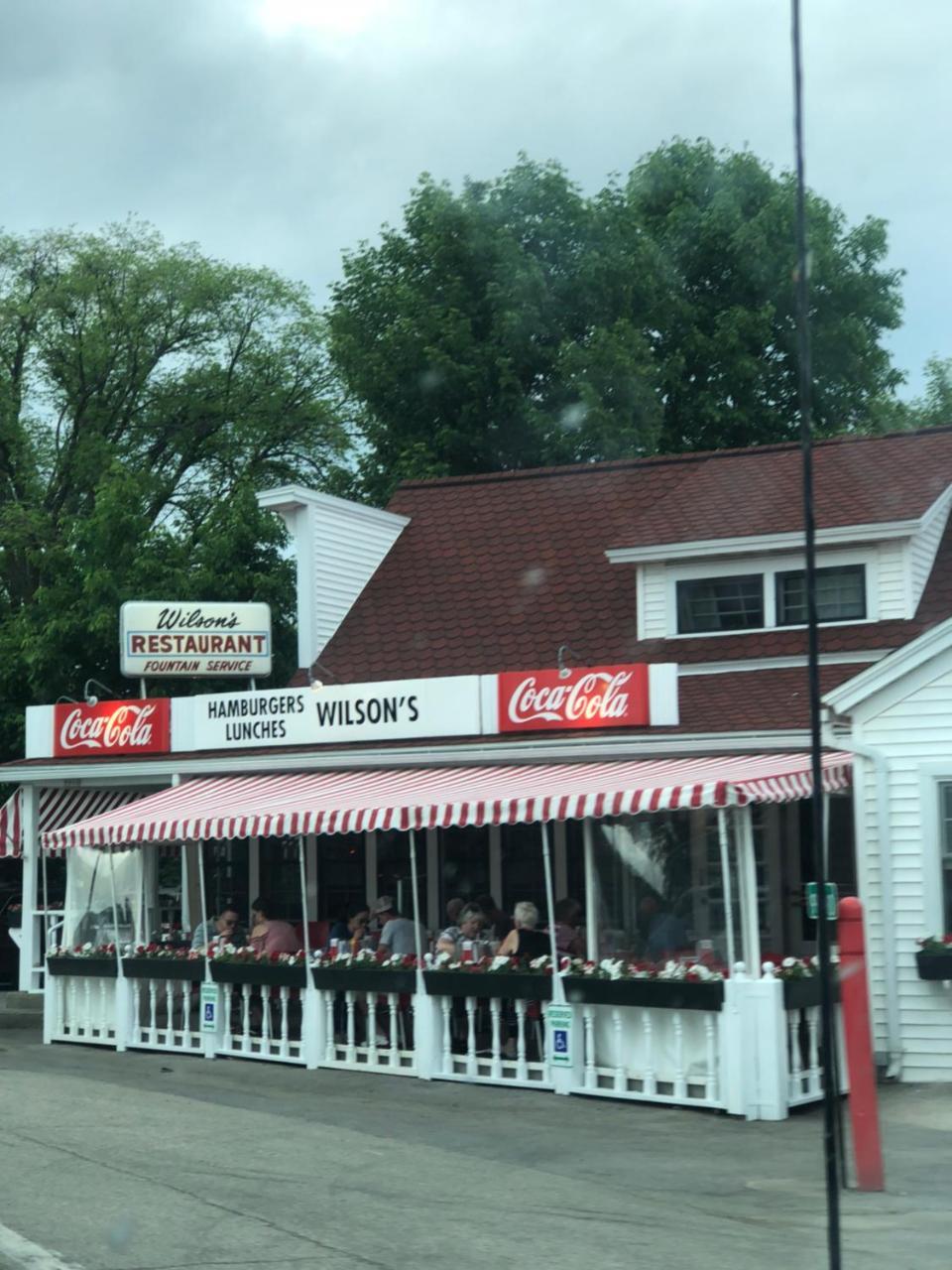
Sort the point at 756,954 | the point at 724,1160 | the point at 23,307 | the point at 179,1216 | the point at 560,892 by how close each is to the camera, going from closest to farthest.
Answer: the point at 179,1216 → the point at 724,1160 → the point at 756,954 → the point at 560,892 → the point at 23,307

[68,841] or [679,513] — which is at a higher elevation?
[679,513]

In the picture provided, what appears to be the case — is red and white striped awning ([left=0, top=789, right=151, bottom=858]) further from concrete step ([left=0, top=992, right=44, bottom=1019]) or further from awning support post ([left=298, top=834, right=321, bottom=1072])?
awning support post ([left=298, top=834, right=321, bottom=1072])

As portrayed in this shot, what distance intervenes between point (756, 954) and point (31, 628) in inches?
830

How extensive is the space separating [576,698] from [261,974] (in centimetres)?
409

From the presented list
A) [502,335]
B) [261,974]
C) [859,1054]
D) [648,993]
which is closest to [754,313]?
[502,335]

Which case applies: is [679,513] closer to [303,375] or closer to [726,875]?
[726,875]

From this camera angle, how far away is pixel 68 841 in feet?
60.1

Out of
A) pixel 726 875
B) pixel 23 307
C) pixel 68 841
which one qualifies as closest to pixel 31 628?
pixel 23 307

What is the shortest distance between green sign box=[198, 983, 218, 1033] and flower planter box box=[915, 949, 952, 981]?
7.02m

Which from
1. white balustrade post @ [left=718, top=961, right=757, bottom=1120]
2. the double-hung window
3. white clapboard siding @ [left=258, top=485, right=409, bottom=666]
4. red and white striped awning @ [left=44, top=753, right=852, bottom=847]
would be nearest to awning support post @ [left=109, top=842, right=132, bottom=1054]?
red and white striped awning @ [left=44, top=753, right=852, bottom=847]

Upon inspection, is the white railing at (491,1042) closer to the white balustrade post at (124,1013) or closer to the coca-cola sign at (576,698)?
the coca-cola sign at (576,698)

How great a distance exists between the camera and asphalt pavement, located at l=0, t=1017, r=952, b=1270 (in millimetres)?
8391

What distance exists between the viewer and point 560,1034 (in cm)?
1461

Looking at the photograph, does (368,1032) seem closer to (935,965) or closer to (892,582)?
(935,965)
